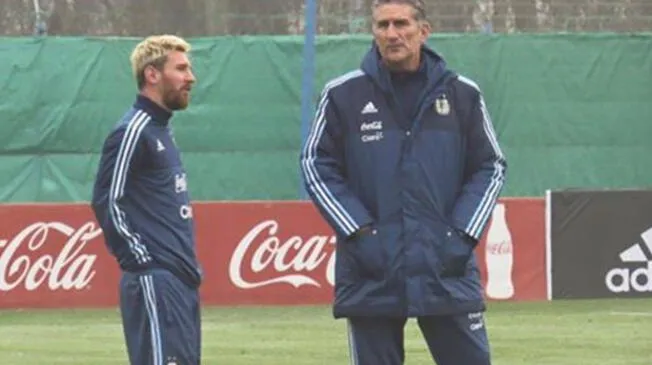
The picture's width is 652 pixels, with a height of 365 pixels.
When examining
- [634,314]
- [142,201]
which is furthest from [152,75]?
[634,314]

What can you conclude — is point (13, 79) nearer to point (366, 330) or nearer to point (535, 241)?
point (535, 241)

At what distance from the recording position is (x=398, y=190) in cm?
749

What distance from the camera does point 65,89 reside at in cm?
2316

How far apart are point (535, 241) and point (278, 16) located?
5.35 metres

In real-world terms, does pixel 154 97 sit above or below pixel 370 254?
above

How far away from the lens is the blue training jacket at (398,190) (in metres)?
7.50

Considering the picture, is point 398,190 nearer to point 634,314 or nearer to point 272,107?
point 634,314

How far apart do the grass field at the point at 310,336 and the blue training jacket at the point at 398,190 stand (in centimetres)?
691

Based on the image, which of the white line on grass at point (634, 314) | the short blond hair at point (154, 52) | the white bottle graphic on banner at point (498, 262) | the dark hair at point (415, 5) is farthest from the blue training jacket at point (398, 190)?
the white bottle graphic on banner at point (498, 262)

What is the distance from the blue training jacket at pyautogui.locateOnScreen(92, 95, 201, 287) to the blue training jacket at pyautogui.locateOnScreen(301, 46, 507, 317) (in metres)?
1.15

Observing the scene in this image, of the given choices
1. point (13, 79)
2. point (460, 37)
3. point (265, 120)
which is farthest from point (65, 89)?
point (460, 37)

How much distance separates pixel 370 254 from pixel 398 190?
10.7 inches

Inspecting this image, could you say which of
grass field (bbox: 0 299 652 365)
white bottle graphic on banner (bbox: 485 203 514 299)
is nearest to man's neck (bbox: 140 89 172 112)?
grass field (bbox: 0 299 652 365)

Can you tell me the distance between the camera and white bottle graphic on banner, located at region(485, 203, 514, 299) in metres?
20.9
